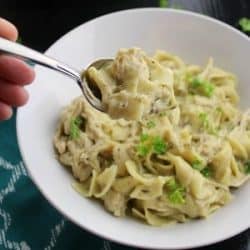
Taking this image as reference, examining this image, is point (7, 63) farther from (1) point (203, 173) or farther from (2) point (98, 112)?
(1) point (203, 173)

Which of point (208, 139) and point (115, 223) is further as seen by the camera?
point (208, 139)

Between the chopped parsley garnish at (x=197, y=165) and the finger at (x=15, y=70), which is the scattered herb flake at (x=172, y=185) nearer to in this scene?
the chopped parsley garnish at (x=197, y=165)

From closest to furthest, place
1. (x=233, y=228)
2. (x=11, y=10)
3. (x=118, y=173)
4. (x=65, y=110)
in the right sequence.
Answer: (x=233, y=228) < (x=118, y=173) < (x=65, y=110) < (x=11, y=10)

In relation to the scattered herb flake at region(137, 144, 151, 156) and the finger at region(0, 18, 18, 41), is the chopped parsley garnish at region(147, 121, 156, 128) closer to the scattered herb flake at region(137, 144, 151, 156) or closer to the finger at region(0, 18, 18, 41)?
the scattered herb flake at region(137, 144, 151, 156)

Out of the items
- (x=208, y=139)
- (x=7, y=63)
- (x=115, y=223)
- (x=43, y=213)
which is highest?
(x=7, y=63)

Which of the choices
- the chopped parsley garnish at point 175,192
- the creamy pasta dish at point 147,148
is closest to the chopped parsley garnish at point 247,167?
the creamy pasta dish at point 147,148

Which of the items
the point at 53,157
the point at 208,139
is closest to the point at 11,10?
the point at 53,157

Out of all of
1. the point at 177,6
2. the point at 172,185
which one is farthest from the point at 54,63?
the point at 177,6
